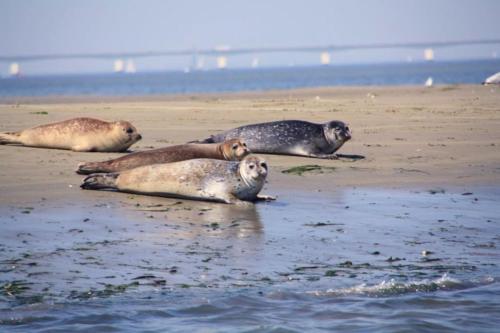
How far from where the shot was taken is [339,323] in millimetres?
5188

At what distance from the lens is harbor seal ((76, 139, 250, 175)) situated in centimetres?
912

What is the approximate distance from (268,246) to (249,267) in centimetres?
55

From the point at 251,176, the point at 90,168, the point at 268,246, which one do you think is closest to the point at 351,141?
the point at 90,168

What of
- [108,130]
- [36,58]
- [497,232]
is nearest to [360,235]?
[497,232]

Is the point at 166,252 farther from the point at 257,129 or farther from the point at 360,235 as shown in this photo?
the point at 257,129

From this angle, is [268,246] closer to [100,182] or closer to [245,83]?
[100,182]

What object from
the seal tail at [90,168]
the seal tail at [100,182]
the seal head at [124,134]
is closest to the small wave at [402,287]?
the seal tail at [100,182]

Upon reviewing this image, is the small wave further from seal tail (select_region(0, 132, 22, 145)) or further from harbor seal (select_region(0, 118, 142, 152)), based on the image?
seal tail (select_region(0, 132, 22, 145))

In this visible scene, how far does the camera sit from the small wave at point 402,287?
18.5 ft

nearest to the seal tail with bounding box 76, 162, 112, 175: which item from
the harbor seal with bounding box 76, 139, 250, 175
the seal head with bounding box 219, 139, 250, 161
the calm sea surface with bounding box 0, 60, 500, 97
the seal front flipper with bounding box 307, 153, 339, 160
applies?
the harbor seal with bounding box 76, 139, 250, 175

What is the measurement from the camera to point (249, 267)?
6062 mm

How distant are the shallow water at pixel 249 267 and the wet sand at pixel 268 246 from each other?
0.5 inches

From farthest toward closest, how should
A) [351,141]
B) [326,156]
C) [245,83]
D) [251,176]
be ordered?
1. [245,83]
2. [351,141]
3. [326,156]
4. [251,176]

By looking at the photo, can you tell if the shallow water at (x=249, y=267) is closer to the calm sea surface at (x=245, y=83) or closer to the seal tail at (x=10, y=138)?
the seal tail at (x=10, y=138)
